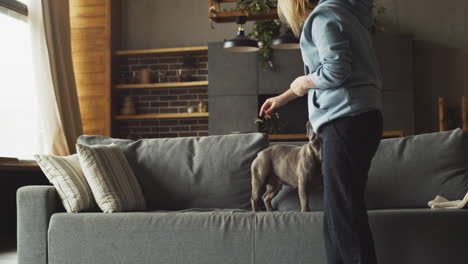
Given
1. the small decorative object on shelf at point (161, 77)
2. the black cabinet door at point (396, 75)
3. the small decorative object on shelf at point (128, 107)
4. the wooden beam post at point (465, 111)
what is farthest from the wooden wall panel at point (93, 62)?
the wooden beam post at point (465, 111)

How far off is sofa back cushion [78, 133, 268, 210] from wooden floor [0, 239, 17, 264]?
1.15 metres

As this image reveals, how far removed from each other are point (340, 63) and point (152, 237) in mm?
1277

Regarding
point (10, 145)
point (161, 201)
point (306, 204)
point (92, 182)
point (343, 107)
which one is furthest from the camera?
point (10, 145)

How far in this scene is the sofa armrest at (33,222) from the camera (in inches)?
112

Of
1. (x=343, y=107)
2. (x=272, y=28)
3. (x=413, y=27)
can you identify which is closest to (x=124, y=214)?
(x=343, y=107)

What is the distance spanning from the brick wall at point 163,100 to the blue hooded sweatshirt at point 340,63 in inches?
223

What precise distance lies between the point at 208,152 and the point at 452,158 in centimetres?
129

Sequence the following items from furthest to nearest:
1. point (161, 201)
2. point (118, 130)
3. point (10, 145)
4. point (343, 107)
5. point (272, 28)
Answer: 1. point (118, 130)
2. point (272, 28)
3. point (10, 145)
4. point (161, 201)
5. point (343, 107)

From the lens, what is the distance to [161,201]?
10.7 ft

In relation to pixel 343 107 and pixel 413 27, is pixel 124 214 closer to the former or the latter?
pixel 343 107

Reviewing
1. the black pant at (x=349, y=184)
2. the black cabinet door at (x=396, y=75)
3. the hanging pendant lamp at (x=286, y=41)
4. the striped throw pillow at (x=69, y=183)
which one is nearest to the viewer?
the black pant at (x=349, y=184)

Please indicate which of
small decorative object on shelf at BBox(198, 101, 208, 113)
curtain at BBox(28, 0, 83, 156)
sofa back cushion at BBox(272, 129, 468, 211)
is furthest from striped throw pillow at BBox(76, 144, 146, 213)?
small decorative object on shelf at BBox(198, 101, 208, 113)

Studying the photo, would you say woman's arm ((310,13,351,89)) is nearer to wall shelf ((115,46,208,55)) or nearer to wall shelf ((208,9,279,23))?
wall shelf ((208,9,279,23))

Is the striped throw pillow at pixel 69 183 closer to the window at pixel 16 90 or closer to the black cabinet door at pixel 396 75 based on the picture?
the window at pixel 16 90
